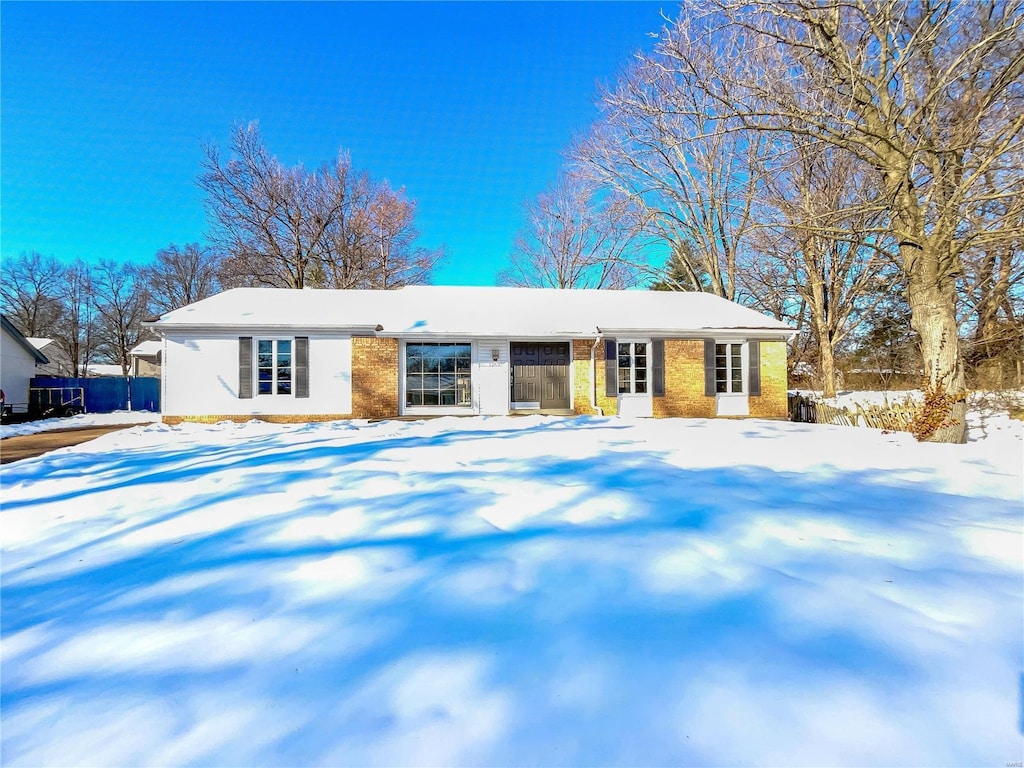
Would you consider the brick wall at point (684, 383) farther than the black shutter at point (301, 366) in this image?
Yes

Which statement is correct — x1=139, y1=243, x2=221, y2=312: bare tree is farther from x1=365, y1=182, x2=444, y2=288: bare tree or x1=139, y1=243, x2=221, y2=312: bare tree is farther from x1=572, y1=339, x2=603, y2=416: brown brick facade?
x1=572, y1=339, x2=603, y2=416: brown brick facade

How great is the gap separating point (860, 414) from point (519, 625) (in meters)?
12.0

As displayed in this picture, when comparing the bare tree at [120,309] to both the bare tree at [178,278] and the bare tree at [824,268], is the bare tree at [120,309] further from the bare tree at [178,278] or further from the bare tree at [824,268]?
the bare tree at [824,268]

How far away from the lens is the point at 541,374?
13.2m

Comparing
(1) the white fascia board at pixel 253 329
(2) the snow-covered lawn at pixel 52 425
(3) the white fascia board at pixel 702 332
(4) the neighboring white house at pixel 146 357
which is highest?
(4) the neighboring white house at pixel 146 357

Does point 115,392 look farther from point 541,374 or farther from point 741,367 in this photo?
point 741,367

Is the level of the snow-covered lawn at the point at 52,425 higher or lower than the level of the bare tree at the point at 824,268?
lower

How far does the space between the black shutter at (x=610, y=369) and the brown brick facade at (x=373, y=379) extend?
6.10m

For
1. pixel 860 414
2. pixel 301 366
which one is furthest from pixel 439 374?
pixel 860 414

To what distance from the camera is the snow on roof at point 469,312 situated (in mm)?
12031

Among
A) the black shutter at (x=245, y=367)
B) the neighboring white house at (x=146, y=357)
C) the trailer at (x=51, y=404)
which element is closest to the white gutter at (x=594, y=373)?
the black shutter at (x=245, y=367)

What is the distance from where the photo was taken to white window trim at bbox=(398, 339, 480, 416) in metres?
12.4

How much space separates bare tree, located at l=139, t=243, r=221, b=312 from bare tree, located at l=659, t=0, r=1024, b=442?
119ft

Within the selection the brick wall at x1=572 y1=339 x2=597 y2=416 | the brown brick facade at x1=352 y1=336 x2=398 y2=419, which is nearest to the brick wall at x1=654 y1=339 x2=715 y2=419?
the brick wall at x1=572 y1=339 x2=597 y2=416
